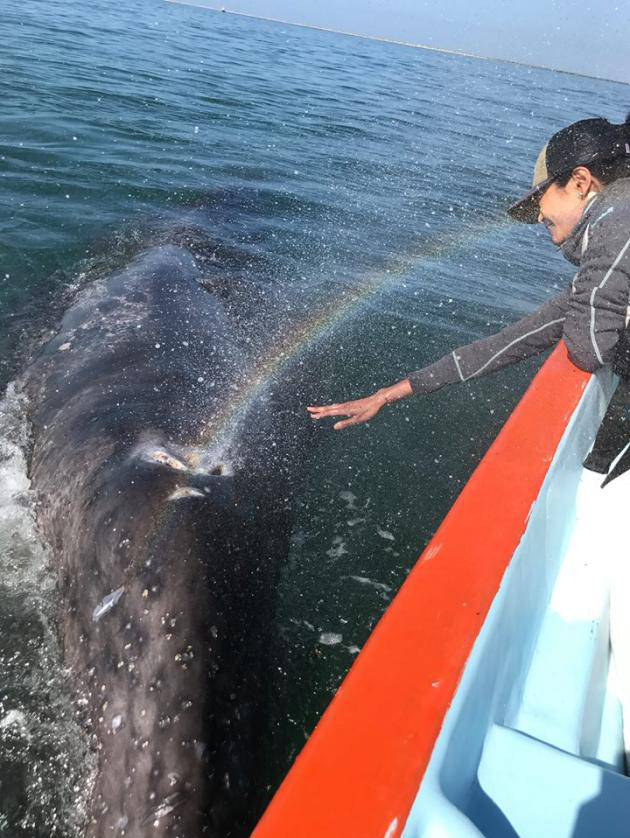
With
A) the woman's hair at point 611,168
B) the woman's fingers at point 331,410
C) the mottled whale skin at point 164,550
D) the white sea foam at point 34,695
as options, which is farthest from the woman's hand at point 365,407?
the white sea foam at point 34,695

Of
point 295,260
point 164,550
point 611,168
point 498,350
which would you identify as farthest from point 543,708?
point 295,260

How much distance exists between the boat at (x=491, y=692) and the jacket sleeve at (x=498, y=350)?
61 centimetres

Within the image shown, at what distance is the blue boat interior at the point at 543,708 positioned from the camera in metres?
1.71

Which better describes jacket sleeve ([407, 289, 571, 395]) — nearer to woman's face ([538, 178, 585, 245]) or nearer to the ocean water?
woman's face ([538, 178, 585, 245])

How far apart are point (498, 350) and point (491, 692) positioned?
2085mm

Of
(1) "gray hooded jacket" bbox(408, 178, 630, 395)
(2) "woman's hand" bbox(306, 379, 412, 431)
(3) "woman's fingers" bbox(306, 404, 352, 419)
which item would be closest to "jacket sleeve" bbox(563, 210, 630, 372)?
(1) "gray hooded jacket" bbox(408, 178, 630, 395)

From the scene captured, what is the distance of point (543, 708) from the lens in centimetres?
229

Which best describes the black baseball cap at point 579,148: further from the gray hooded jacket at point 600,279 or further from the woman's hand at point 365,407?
the woman's hand at point 365,407

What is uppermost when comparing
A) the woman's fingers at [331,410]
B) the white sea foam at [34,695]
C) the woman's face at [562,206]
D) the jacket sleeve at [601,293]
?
the woman's face at [562,206]

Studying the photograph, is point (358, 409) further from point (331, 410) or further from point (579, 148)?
point (579, 148)

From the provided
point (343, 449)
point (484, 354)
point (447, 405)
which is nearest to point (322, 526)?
point (343, 449)

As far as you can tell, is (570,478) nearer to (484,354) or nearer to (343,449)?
(484,354)

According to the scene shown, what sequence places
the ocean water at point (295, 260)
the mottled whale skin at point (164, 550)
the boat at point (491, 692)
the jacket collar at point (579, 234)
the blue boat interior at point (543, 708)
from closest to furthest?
the boat at point (491, 692) < the blue boat interior at point (543, 708) < the mottled whale skin at point (164, 550) < the jacket collar at point (579, 234) < the ocean water at point (295, 260)

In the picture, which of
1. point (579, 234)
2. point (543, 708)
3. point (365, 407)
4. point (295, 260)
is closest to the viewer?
point (543, 708)
